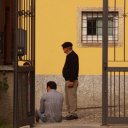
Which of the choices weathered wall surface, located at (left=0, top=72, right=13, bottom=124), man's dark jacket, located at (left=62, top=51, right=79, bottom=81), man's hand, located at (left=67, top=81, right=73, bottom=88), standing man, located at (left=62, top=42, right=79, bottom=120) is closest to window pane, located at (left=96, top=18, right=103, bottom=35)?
standing man, located at (left=62, top=42, right=79, bottom=120)

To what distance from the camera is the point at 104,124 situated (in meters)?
13.2

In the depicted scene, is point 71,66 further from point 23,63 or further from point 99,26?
point 99,26

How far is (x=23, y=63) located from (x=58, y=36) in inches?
170

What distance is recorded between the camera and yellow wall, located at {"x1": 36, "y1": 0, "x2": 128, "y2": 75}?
17.3 meters

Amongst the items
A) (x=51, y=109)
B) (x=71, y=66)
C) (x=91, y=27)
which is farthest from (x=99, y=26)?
(x=51, y=109)

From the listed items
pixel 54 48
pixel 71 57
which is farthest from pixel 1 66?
pixel 54 48

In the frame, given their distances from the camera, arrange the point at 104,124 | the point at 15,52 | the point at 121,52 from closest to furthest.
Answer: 1. the point at 15,52
2. the point at 104,124
3. the point at 121,52

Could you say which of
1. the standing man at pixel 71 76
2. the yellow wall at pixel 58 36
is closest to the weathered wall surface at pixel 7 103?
the standing man at pixel 71 76

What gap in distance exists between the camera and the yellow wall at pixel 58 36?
17297 millimetres

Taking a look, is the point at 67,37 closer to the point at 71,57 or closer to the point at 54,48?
the point at 54,48

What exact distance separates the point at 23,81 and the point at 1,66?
57 centimetres

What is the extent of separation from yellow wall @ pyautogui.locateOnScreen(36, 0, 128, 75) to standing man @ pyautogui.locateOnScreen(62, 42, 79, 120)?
271 cm

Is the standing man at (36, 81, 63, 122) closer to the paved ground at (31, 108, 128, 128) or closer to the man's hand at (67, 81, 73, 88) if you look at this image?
the paved ground at (31, 108, 128, 128)

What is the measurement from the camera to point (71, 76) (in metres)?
14.4
